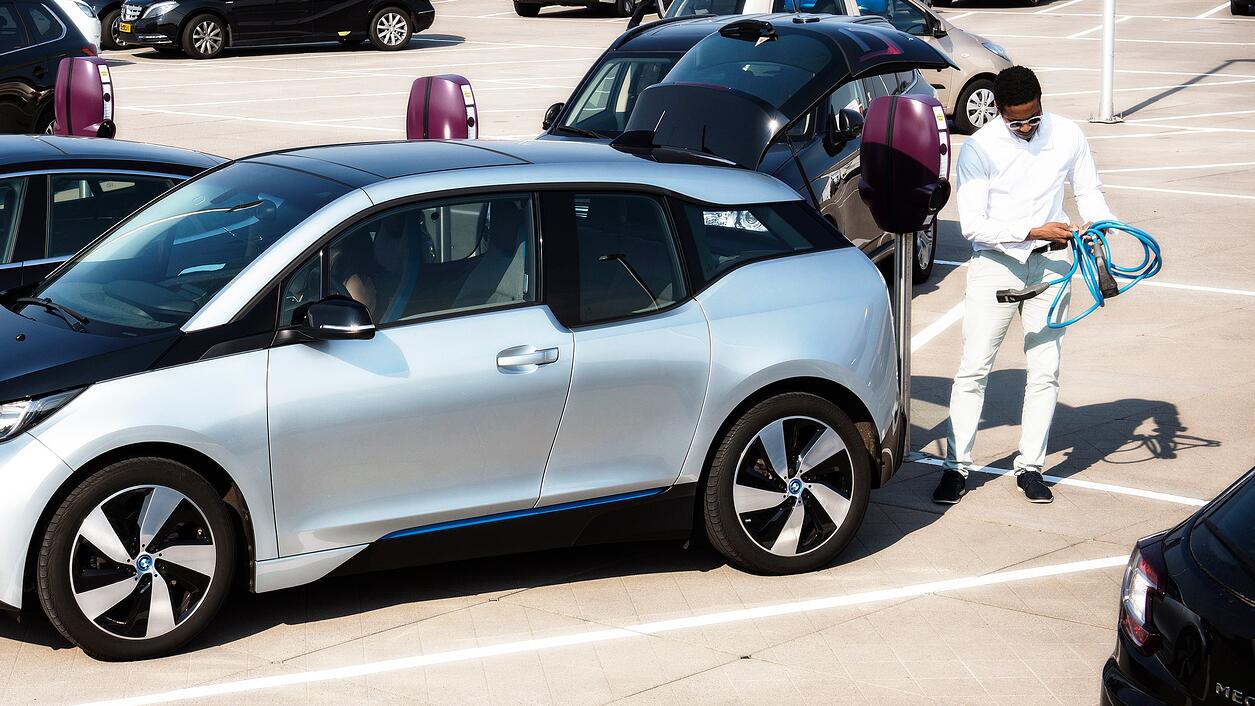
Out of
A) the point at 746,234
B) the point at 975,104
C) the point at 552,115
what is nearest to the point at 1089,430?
the point at 746,234

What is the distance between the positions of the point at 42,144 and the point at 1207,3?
3502 centimetres

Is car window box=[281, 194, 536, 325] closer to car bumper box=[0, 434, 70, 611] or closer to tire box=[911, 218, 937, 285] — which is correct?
car bumper box=[0, 434, 70, 611]

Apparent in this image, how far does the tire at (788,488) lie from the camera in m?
6.07

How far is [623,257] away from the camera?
5.94 m

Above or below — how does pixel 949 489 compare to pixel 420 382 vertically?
below

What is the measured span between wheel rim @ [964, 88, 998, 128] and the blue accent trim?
45.9 feet

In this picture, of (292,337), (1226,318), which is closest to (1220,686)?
(292,337)

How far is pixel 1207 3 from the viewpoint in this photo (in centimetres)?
3775

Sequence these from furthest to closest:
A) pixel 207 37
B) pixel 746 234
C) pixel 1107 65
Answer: pixel 207 37, pixel 1107 65, pixel 746 234

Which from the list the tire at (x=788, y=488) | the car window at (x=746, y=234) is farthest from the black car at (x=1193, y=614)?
the car window at (x=746, y=234)

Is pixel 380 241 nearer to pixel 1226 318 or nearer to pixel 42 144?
pixel 42 144

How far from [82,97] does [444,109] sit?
322 cm

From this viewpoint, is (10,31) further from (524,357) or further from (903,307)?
(524,357)

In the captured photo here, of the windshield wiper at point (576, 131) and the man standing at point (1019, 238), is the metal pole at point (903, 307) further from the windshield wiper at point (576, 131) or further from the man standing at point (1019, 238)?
the windshield wiper at point (576, 131)
